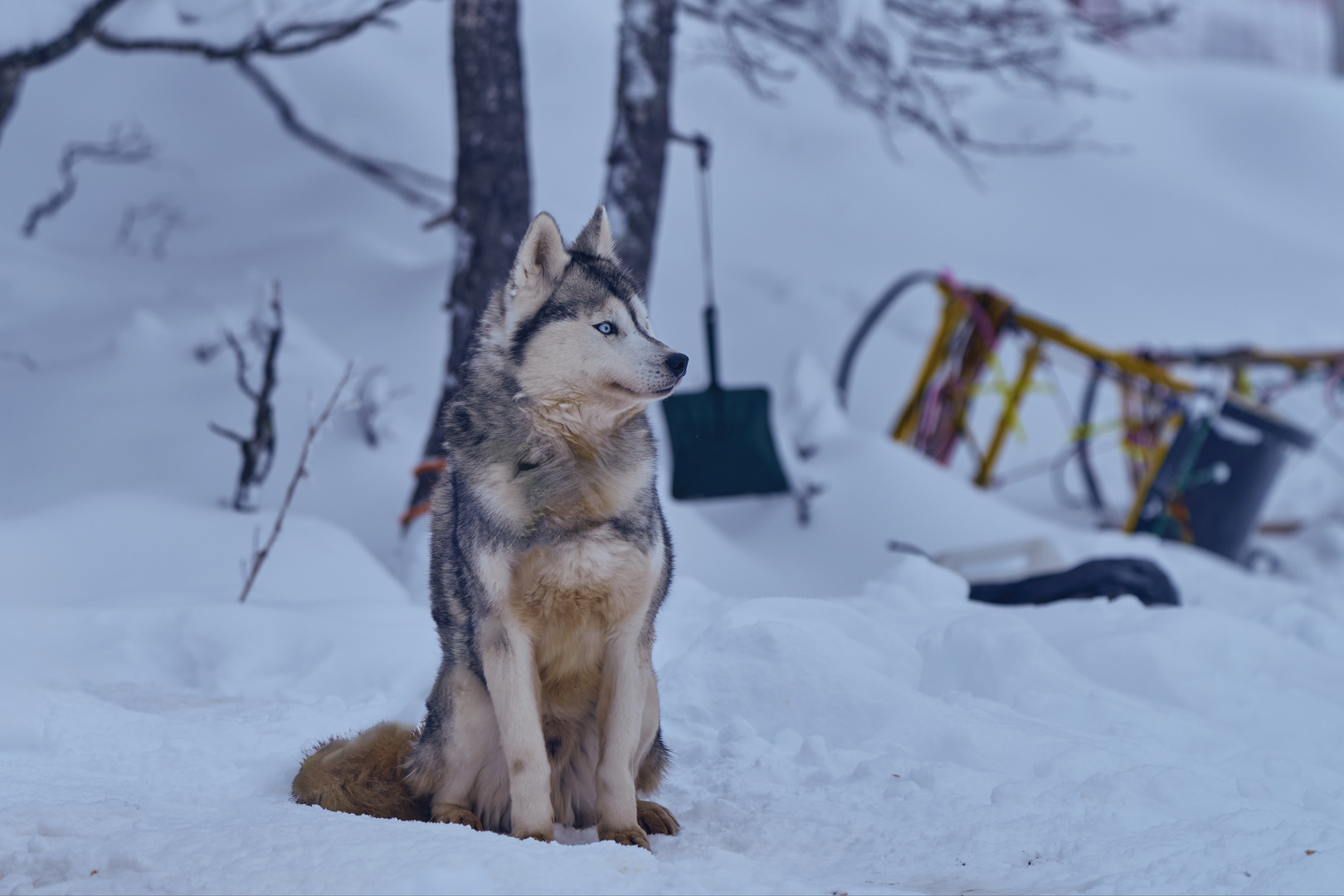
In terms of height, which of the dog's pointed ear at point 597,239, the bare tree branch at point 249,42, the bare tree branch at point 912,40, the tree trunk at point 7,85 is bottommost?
the tree trunk at point 7,85

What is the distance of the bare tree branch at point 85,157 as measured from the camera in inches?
330

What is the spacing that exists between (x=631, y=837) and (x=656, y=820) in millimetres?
177

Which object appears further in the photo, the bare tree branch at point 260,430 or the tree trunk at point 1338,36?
the tree trunk at point 1338,36

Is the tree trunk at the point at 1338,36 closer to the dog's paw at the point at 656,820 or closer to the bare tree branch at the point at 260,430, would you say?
the bare tree branch at the point at 260,430

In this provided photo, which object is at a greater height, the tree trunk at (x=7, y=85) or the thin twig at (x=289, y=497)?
the tree trunk at (x=7, y=85)

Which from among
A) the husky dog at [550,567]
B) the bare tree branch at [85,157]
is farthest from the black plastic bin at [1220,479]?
the bare tree branch at [85,157]

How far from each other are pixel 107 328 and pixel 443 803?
218 inches

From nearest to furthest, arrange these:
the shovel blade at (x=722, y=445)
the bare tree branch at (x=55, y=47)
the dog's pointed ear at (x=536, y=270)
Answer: the dog's pointed ear at (x=536, y=270)
the bare tree branch at (x=55, y=47)
the shovel blade at (x=722, y=445)

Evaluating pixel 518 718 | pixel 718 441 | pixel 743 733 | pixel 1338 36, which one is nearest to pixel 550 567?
pixel 518 718

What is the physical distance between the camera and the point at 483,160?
4.89 meters

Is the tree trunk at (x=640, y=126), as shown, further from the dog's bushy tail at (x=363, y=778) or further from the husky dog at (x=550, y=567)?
the dog's bushy tail at (x=363, y=778)

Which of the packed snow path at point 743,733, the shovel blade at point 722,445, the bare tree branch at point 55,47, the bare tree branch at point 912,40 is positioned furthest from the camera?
the bare tree branch at point 912,40

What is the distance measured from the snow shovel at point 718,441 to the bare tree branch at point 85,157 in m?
6.34

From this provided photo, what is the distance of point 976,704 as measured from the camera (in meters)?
2.86
